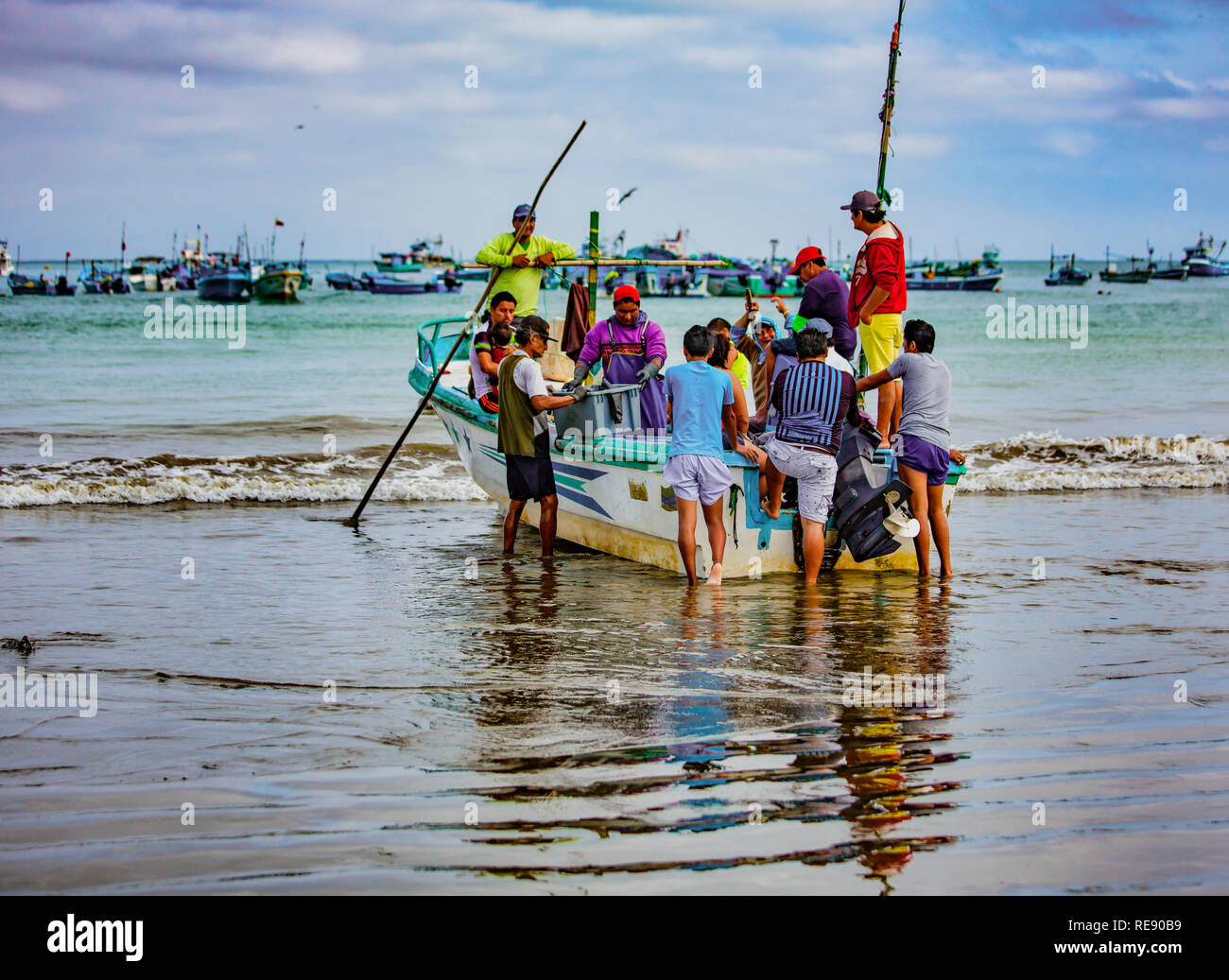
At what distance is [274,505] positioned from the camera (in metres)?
13.4

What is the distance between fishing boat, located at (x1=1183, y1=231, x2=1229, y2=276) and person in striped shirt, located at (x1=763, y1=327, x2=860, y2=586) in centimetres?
12476

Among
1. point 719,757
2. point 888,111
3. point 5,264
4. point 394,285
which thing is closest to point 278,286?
point 394,285

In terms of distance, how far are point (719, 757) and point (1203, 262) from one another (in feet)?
435

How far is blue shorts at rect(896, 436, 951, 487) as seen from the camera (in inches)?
321

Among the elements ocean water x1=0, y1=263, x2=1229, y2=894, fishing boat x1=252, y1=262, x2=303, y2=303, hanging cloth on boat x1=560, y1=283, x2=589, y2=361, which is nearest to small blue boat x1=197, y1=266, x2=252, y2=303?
fishing boat x1=252, y1=262, x2=303, y2=303

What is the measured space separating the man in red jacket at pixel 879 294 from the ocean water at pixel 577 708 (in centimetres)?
138

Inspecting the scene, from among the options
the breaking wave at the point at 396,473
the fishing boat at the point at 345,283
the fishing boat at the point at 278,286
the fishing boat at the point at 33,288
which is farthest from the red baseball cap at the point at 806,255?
the fishing boat at the point at 345,283

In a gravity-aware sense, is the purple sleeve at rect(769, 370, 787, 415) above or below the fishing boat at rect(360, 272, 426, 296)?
below

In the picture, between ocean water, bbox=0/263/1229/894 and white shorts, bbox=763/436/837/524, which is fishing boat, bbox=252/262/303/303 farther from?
white shorts, bbox=763/436/837/524

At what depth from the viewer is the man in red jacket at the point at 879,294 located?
27.4 feet

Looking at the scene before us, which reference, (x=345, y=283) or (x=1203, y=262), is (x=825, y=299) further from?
(x=1203, y=262)

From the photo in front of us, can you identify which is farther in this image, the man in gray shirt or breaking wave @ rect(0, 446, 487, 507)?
breaking wave @ rect(0, 446, 487, 507)

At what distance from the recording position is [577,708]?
5.46 m

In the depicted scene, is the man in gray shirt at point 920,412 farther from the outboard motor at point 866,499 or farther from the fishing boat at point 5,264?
the fishing boat at point 5,264
